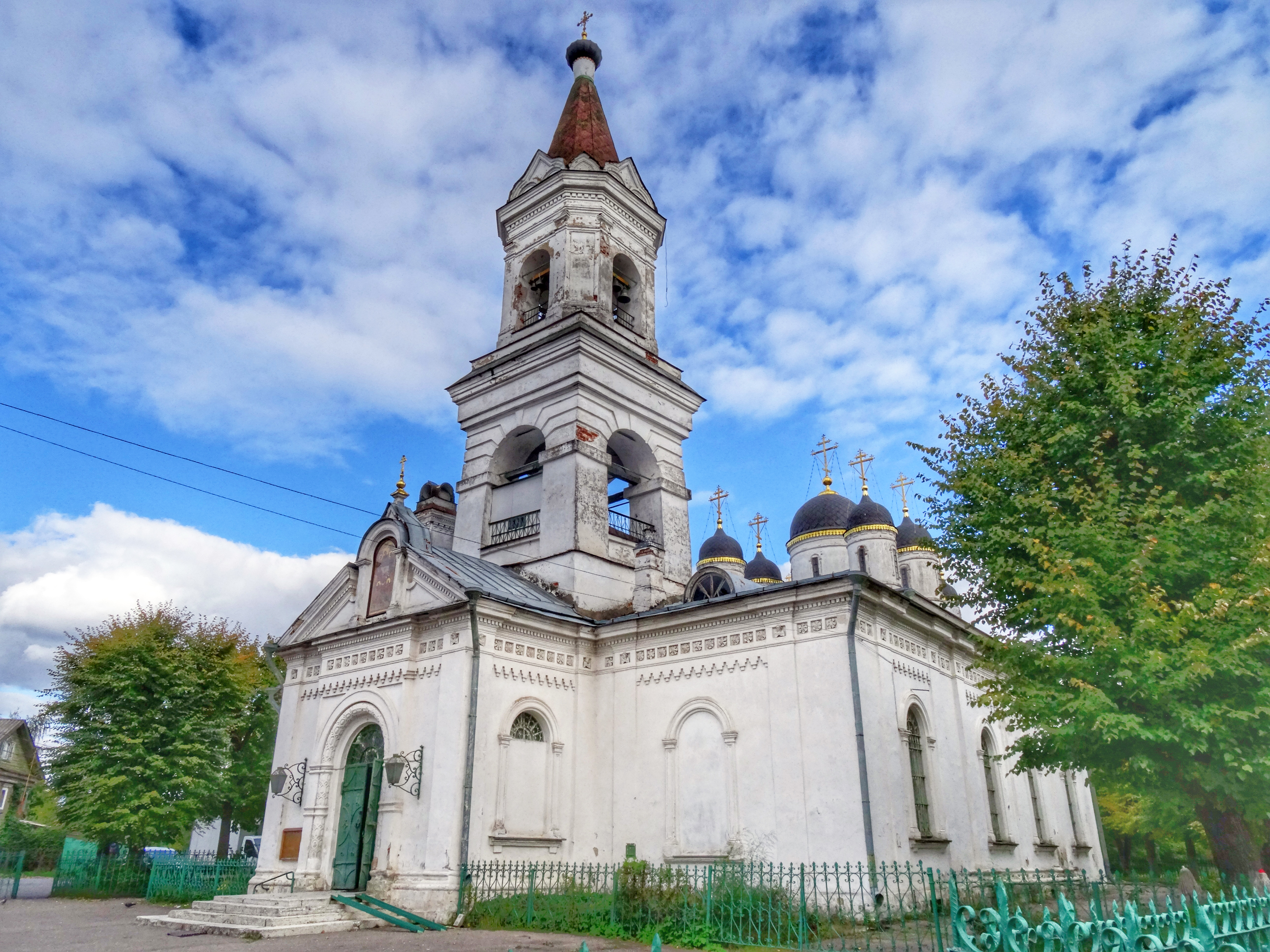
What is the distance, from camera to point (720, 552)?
32594 mm

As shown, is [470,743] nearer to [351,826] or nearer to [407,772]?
[407,772]

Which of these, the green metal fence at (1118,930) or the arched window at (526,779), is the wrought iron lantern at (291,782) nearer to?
the arched window at (526,779)

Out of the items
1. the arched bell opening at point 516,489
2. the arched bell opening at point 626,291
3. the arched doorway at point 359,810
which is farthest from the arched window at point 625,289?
the arched doorway at point 359,810

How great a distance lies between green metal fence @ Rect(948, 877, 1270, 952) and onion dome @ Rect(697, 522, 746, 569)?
1020 inches

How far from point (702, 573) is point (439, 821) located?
23.0 ft

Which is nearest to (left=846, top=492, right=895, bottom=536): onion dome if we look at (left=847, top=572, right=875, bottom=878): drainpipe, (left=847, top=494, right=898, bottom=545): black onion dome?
(left=847, top=494, right=898, bottom=545): black onion dome

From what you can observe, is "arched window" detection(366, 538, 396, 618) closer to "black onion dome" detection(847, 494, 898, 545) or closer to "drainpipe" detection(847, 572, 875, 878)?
"drainpipe" detection(847, 572, 875, 878)

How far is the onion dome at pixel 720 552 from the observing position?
3222 centimetres

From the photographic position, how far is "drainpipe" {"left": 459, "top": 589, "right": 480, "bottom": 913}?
13.4 metres

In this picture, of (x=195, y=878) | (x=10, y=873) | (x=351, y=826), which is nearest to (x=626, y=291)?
(x=351, y=826)

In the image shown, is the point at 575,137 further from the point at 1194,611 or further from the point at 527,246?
the point at 1194,611

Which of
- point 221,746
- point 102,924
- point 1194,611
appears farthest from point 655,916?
point 221,746

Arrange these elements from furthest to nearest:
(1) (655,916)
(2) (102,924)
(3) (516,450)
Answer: (3) (516,450), (2) (102,924), (1) (655,916)

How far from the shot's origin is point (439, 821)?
13.7 metres
